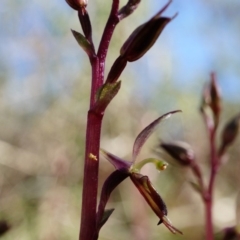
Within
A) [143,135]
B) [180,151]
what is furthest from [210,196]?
[143,135]

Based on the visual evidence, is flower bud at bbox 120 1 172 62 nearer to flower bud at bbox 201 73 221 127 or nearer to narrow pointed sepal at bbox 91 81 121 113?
narrow pointed sepal at bbox 91 81 121 113

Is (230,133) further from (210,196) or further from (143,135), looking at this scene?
(143,135)

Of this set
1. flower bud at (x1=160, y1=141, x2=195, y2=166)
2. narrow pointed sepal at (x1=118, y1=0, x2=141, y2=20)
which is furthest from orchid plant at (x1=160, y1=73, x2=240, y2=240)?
narrow pointed sepal at (x1=118, y1=0, x2=141, y2=20)

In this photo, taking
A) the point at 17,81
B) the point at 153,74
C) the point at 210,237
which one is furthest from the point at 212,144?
the point at 153,74

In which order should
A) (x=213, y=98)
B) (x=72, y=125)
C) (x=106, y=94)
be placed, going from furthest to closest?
(x=72, y=125) → (x=213, y=98) → (x=106, y=94)

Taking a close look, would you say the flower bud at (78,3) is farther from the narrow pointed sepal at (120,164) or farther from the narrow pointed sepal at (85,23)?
the narrow pointed sepal at (120,164)

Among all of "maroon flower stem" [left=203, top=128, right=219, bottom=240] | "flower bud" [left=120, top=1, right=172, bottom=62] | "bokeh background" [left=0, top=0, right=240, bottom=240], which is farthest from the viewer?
"bokeh background" [left=0, top=0, right=240, bottom=240]

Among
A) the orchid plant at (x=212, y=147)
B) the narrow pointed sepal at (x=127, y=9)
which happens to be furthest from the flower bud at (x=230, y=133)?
the narrow pointed sepal at (x=127, y=9)
